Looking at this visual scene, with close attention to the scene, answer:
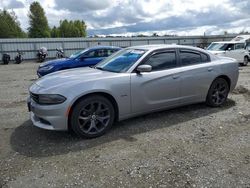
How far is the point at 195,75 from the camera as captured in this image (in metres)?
5.16

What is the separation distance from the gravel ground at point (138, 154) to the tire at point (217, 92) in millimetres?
475

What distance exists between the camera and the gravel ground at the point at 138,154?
2.97 metres

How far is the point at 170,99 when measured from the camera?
4902mm

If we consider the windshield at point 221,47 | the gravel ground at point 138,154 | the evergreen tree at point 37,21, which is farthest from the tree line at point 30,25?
the gravel ground at point 138,154

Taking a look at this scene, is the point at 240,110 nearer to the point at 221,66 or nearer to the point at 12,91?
the point at 221,66

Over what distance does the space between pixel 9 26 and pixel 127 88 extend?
5075 centimetres

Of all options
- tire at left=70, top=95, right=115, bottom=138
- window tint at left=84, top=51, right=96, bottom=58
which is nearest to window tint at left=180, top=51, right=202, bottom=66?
tire at left=70, top=95, right=115, bottom=138

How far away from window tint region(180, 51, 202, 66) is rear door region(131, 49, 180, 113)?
0.69ft

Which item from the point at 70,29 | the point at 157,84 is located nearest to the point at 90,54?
the point at 157,84

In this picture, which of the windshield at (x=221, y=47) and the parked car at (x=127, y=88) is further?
the windshield at (x=221, y=47)

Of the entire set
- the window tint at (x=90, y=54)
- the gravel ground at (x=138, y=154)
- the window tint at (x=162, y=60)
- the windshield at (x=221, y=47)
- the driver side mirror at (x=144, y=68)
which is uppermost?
the windshield at (x=221, y=47)

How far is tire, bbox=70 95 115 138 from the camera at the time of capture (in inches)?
156

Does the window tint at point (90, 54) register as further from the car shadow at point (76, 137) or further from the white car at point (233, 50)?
the white car at point (233, 50)

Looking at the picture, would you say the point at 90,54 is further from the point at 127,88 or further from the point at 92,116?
the point at 92,116
